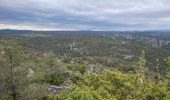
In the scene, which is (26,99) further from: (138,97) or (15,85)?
(138,97)

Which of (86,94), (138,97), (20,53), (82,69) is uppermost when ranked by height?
(20,53)

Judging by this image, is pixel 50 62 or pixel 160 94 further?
pixel 50 62

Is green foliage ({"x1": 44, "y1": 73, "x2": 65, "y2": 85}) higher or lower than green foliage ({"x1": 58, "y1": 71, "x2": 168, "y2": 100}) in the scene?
lower

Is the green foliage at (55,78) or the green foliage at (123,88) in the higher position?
the green foliage at (123,88)

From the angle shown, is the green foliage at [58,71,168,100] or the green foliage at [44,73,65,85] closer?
the green foliage at [58,71,168,100]

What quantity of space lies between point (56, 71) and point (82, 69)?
13.9 m

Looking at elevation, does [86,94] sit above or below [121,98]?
above

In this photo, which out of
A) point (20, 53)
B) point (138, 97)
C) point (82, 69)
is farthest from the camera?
point (82, 69)

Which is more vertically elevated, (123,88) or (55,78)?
(123,88)

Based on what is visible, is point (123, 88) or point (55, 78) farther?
point (55, 78)

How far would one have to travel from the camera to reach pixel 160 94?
118 feet

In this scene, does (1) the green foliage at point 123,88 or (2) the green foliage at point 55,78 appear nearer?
(1) the green foliage at point 123,88

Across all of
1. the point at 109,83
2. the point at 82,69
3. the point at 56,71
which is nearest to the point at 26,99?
the point at 109,83

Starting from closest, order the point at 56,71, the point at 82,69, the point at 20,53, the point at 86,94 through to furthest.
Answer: the point at 86,94, the point at 20,53, the point at 56,71, the point at 82,69
